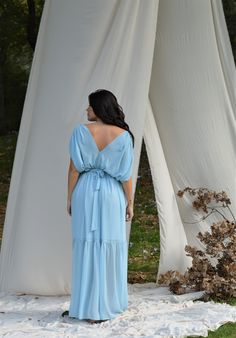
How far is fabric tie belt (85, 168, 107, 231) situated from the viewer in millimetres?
4941

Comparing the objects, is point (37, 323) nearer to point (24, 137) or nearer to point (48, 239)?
point (48, 239)

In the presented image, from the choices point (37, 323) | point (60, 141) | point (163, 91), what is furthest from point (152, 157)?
point (37, 323)

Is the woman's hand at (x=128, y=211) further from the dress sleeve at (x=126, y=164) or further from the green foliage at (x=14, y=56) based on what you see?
the green foliage at (x=14, y=56)

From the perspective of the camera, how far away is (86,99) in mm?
5980

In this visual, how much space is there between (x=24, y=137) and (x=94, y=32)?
1.19 meters

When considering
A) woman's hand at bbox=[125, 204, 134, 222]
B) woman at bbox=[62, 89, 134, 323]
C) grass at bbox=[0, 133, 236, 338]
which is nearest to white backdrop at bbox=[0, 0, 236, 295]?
woman's hand at bbox=[125, 204, 134, 222]

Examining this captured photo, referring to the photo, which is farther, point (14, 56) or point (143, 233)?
point (14, 56)

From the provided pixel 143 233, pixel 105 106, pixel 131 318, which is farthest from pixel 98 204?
pixel 143 233

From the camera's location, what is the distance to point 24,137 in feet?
20.1

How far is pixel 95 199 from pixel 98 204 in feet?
0.15

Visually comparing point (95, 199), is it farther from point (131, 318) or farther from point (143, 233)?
point (143, 233)

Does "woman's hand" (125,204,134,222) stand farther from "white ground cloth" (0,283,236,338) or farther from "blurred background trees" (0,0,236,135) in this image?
"blurred background trees" (0,0,236,135)

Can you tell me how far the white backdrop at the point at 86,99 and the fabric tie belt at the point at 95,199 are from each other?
1.04 meters

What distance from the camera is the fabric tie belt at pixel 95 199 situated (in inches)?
195
